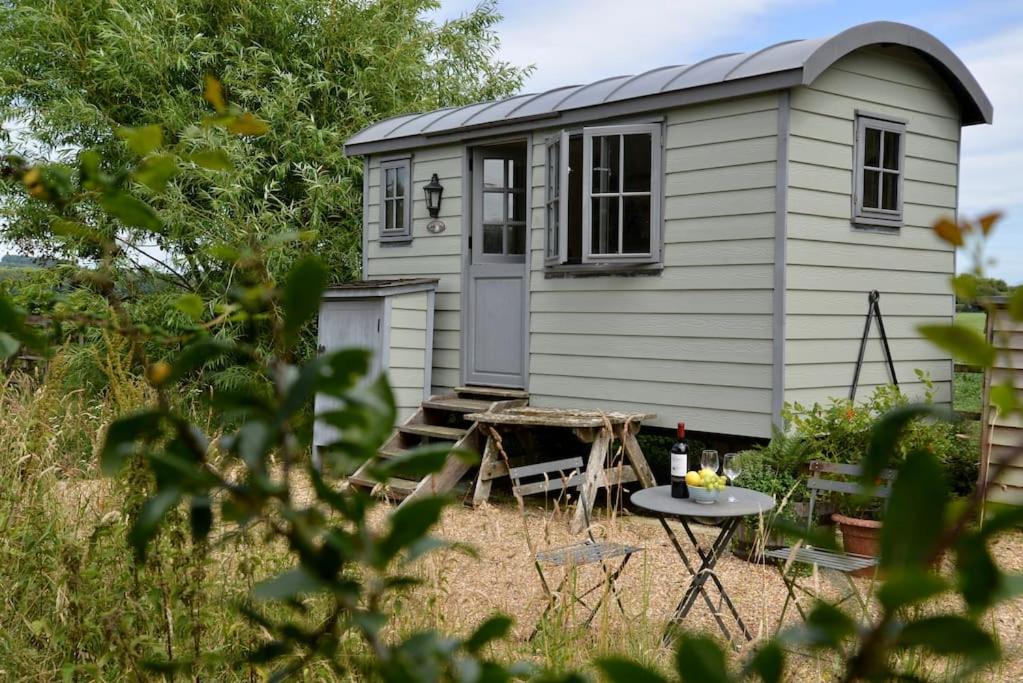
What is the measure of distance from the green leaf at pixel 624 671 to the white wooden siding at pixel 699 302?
20.8 ft

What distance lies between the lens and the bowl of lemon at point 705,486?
15.3 ft

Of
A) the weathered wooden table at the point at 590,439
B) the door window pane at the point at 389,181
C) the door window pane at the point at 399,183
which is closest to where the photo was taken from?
the weathered wooden table at the point at 590,439

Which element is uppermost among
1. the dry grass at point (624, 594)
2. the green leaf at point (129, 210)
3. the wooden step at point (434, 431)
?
the green leaf at point (129, 210)

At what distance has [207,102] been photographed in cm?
1134

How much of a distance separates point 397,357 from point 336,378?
25.6ft

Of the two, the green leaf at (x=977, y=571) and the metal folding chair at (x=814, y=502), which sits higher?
the green leaf at (x=977, y=571)

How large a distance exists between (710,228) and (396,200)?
344 cm

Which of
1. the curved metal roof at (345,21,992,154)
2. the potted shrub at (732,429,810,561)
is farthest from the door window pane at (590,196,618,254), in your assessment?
the potted shrub at (732,429,810,561)

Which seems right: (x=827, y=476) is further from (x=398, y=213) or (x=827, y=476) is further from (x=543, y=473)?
(x=398, y=213)

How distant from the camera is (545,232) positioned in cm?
788

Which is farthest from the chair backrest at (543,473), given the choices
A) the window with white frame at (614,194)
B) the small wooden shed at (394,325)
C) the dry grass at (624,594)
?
the small wooden shed at (394,325)

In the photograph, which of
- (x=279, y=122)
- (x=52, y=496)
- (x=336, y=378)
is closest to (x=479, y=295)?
(x=279, y=122)

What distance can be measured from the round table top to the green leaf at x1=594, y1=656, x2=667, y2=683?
157 inches

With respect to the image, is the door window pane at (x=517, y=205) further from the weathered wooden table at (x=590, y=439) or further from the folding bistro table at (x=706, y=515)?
the folding bistro table at (x=706, y=515)
